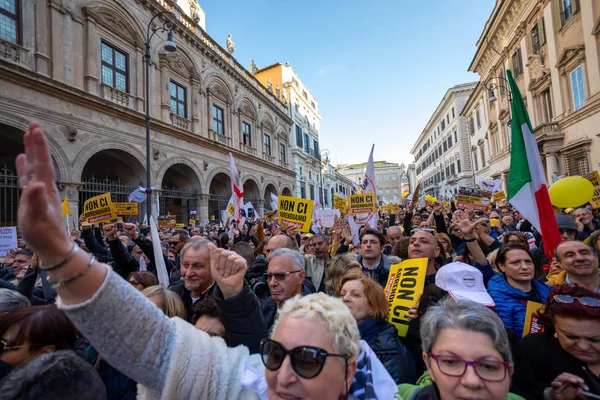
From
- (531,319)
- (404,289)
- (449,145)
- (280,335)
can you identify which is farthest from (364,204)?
(449,145)

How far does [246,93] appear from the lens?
26.3 m

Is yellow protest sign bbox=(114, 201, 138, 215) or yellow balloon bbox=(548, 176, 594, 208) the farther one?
yellow protest sign bbox=(114, 201, 138, 215)

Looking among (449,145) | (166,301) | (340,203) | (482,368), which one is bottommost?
(482,368)

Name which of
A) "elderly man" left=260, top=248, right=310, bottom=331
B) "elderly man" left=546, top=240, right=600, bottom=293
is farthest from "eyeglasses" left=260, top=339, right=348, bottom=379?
"elderly man" left=546, top=240, right=600, bottom=293

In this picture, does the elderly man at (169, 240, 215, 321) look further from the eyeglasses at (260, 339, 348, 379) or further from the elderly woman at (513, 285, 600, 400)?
the elderly woman at (513, 285, 600, 400)

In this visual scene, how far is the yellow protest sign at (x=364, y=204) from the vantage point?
8.14m

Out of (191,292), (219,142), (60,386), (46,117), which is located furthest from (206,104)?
(60,386)

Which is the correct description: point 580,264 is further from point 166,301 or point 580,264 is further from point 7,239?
point 7,239

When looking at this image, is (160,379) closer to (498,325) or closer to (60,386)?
(60,386)

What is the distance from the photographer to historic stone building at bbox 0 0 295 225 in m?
11.4

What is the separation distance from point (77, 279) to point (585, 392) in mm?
2351

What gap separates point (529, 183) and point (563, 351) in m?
2.60

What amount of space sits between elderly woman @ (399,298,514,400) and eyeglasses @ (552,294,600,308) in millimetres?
621

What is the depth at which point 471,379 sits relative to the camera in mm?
1488
